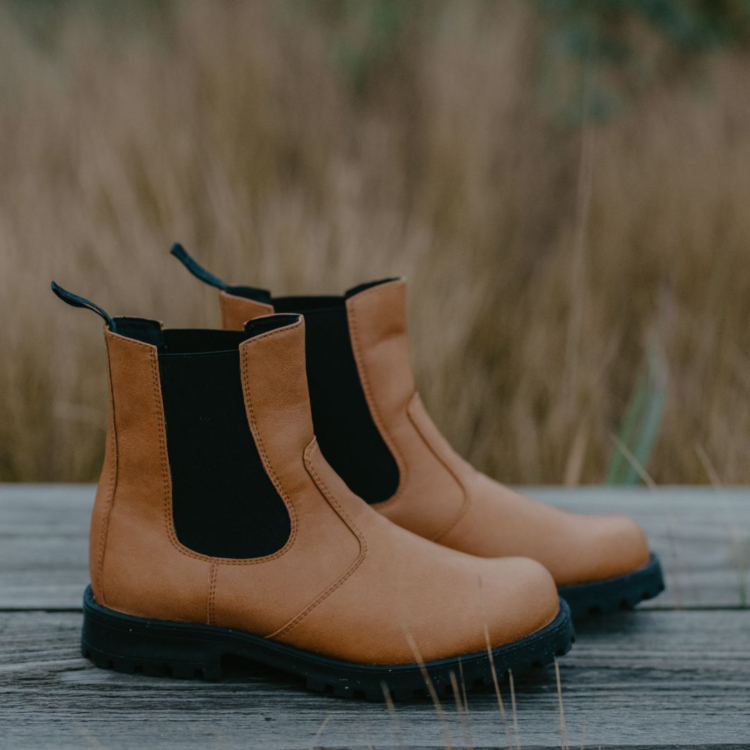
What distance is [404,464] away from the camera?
103 cm

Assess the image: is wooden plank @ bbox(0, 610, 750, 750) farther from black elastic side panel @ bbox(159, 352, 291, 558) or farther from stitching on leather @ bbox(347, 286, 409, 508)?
stitching on leather @ bbox(347, 286, 409, 508)

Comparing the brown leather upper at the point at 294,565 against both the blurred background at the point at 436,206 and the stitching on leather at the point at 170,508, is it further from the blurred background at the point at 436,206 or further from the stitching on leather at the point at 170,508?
the blurred background at the point at 436,206

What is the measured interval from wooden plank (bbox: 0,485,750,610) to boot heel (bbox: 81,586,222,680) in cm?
20

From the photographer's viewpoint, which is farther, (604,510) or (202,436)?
(604,510)

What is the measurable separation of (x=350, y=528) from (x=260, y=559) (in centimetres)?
10

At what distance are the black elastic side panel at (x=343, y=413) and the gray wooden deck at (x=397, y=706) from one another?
25cm

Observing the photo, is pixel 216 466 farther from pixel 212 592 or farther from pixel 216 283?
pixel 216 283

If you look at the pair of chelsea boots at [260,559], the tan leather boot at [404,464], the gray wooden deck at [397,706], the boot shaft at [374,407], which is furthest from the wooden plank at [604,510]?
the boot shaft at [374,407]

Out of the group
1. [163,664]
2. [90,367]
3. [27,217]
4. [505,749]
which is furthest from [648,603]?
[27,217]

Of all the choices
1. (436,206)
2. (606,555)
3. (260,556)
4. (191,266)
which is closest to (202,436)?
(260,556)

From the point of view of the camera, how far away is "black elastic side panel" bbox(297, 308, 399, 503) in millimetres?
991

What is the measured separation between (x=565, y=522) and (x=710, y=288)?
1448 millimetres

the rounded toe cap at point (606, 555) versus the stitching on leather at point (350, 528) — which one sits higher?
the stitching on leather at point (350, 528)

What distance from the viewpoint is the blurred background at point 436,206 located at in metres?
1.95
